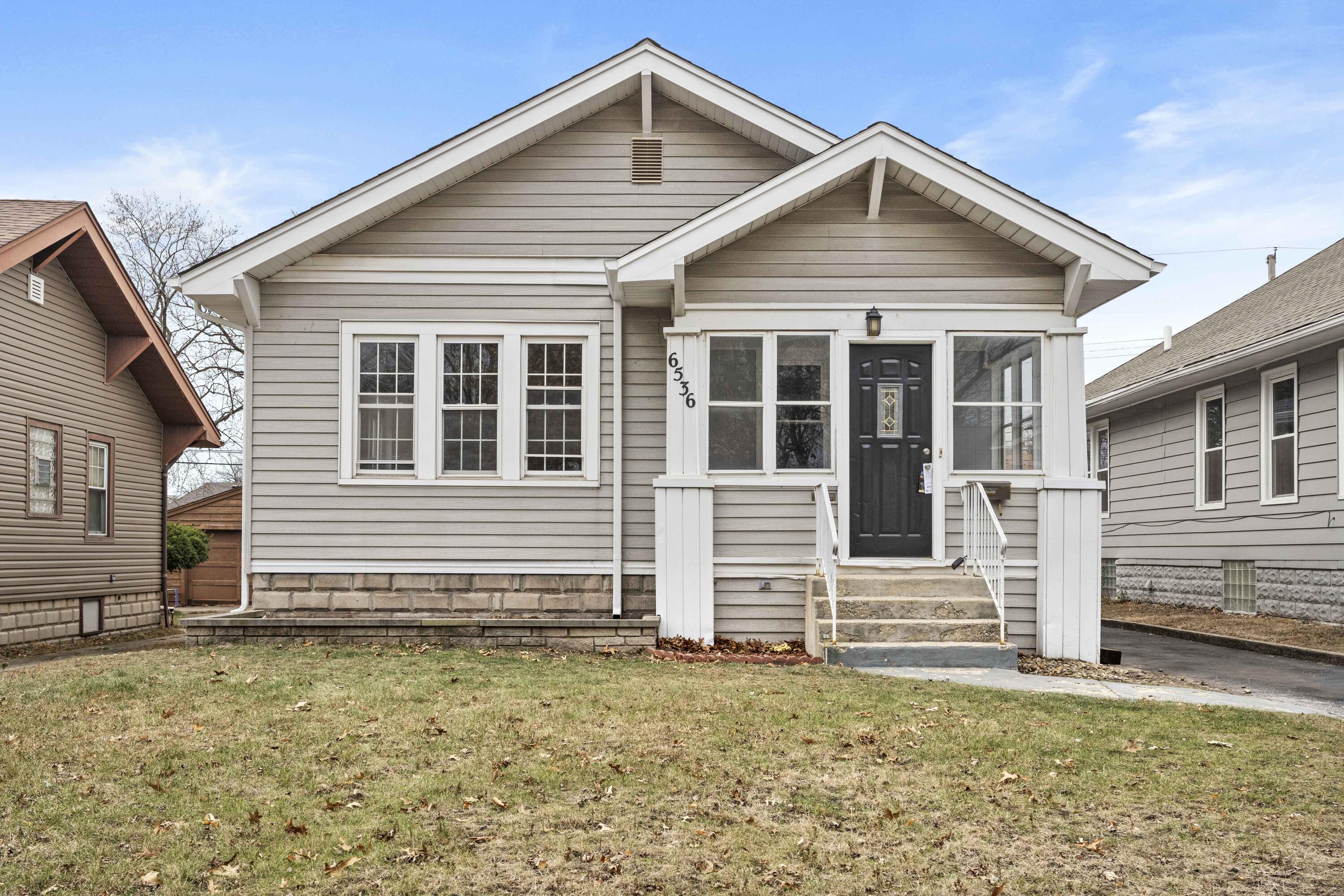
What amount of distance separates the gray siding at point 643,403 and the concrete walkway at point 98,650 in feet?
15.6

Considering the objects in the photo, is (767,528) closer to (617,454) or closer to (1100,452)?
(617,454)

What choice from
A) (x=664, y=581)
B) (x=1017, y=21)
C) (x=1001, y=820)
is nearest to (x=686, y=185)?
(x=664, y=581)

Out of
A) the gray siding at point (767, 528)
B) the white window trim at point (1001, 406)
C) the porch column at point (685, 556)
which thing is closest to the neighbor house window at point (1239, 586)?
the white window trim at point (1001, 406)

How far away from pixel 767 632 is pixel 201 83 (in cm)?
3215

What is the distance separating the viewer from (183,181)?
31.4 metres

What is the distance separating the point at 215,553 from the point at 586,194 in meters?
20.0

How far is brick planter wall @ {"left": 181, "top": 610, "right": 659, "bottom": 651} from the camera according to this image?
9734mm

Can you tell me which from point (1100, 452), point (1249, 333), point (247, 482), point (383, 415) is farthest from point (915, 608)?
point (1100, 452)

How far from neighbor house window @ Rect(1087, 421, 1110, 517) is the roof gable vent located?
40.3 feet

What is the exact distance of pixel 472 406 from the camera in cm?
1070

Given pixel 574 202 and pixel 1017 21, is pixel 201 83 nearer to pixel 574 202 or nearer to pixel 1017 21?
pixel 1017 21

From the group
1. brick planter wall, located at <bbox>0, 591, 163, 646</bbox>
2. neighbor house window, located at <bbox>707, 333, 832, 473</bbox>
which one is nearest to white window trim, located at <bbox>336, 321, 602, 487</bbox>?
neighbor house window, located at <bbox>707, 333, 832, 473</bbox>

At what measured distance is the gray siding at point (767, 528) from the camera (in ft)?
33.1

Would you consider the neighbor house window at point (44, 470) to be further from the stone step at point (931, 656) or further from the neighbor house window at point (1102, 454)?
the neighbor house window at point (1102, 454)
